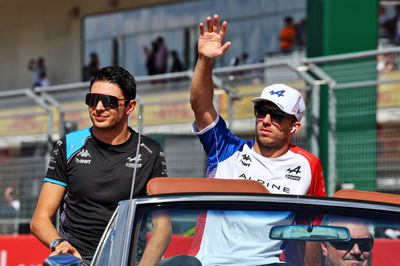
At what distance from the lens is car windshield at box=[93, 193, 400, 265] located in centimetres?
400

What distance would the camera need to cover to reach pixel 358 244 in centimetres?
415

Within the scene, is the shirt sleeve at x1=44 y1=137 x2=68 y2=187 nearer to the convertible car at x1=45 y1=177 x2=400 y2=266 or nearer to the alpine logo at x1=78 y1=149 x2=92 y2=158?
the alpine logo at x1=78 y1=149 x2=92 y2=158

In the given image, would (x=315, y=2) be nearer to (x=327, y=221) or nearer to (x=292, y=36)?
(x=327, y=221)

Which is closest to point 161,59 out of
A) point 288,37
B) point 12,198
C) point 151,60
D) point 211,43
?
point 151,60

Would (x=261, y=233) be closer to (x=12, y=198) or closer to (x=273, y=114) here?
(x=273, y=114)

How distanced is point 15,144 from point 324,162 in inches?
182

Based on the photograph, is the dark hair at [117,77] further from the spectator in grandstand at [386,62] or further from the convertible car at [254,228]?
the spectator in grandstand at [386,62]

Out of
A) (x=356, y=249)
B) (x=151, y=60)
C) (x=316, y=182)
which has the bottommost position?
(x=356, y=249)

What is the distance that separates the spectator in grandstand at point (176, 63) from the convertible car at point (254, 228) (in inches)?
822

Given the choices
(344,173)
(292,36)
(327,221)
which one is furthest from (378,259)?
(292,36)

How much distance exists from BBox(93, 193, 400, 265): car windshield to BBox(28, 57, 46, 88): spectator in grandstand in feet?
81.5

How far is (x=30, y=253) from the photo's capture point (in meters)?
11.4

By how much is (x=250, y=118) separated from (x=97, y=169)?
206 inches

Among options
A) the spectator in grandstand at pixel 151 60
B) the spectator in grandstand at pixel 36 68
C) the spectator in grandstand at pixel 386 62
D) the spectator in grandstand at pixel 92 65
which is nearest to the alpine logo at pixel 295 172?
the spectator in grandstand at pixel 386 62
